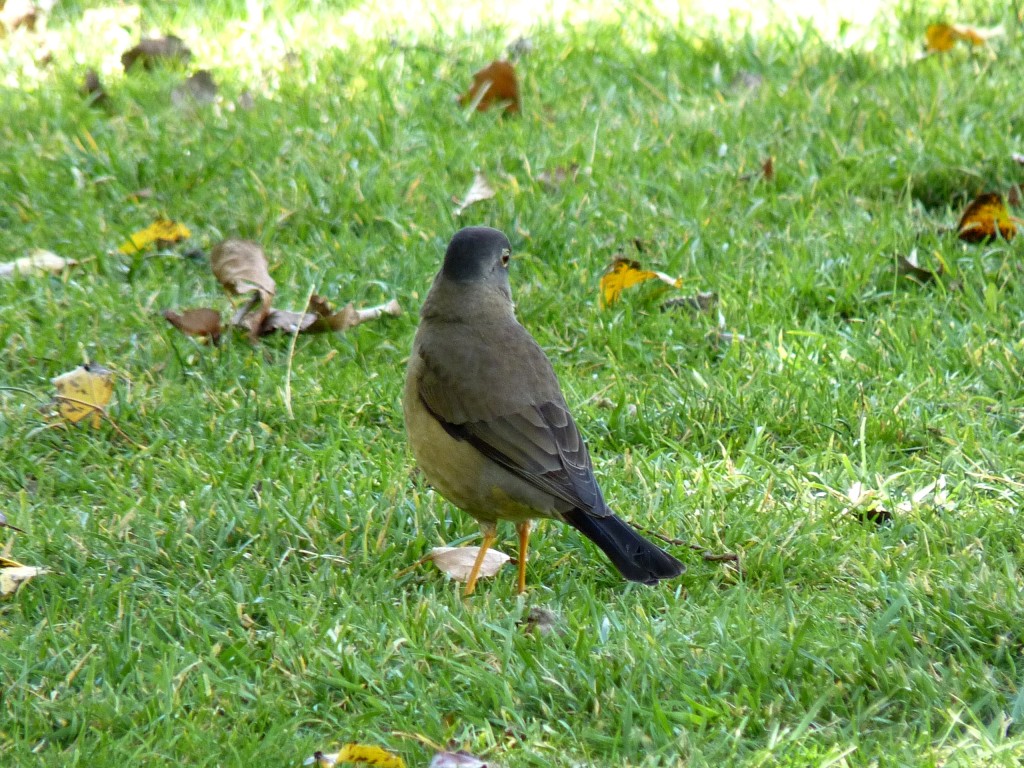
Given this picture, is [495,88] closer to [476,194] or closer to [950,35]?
[476,194]

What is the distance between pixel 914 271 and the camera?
5.70 metres

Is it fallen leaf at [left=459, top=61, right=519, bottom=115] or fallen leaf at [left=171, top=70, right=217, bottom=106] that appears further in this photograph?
fallen leaf at [left=171, top=70, right=217, bottom=106]

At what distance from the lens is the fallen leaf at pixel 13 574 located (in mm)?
3850

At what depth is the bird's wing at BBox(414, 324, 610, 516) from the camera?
397cm

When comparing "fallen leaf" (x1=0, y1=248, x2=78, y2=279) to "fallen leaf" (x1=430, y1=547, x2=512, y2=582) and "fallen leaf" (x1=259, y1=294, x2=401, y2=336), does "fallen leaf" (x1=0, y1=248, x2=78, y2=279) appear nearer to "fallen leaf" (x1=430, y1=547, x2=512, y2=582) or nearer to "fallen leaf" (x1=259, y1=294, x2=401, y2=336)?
"fallen leaf" (x1=259, y1=294, x2=401, y2=336)

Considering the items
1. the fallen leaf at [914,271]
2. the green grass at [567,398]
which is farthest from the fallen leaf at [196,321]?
the fallen leaf at [914,271]

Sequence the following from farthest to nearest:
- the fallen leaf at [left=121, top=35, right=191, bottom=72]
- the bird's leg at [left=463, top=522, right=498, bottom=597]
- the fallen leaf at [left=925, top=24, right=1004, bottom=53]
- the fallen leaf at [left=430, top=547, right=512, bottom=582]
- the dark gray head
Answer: the fallen leaf at [left=121, top=35, right=191, bottom=72] < the fallen leaf at [left=925, top=24, right=1004, bottom=53] < the dark gray head < the fallen leaf at [left=430, top=547, right=512, bottom=582] < the bird's leg at [left=463, top=522, right=498, bottom=597]

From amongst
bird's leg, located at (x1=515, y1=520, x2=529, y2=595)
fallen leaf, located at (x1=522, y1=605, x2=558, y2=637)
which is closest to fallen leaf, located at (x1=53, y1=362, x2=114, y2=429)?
bird's leg, located at (x1=515, y1=520, x2=529, y2=595)

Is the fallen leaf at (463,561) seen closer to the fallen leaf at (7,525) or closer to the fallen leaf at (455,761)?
the fallen leaf at (455,761)

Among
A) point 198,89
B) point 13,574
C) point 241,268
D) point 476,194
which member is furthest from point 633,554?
point 198,89

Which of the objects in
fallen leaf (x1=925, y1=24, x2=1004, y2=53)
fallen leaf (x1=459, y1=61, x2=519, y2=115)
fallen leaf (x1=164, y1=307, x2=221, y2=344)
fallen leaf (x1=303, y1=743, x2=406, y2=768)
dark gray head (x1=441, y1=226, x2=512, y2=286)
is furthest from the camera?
fallen leaf (x1=925, y1=24, x2=1004, y2=53)

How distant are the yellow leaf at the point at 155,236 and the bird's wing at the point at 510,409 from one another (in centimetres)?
219

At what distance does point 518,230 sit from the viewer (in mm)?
6039

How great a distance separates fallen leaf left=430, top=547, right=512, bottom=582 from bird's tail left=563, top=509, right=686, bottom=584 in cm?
41
